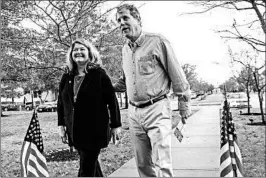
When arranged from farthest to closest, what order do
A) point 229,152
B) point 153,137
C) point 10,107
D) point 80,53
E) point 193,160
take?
1. point 10,107
2. point 193,160
3. point 80,53
4. point 153,137
5. point 229,152

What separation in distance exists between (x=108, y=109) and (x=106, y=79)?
0.62 feet

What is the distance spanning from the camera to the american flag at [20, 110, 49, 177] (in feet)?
6.86

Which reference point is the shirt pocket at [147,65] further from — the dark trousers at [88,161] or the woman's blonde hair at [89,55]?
the dark trousers at [88,161]

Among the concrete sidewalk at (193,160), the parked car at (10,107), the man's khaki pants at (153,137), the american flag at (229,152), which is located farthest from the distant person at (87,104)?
the parked car at (10,107)

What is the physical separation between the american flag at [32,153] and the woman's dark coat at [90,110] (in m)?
0.32

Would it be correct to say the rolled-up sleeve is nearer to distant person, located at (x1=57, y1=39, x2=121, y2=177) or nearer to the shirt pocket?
the shirt pocket

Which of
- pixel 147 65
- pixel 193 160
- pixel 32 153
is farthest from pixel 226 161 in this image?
pixel 193 160

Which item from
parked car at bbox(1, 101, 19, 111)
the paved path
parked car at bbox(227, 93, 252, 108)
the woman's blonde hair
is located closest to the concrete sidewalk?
the paved path

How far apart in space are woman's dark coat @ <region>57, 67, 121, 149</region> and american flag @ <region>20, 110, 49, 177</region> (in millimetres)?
316

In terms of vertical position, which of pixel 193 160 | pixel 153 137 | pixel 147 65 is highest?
pixel 147 65

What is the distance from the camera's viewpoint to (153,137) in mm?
1703

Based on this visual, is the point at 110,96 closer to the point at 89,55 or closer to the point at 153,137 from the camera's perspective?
the point at 89,55

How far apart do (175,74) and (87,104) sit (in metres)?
0.54

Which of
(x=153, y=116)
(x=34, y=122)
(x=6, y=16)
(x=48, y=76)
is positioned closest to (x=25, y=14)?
(x=6, y=16)
